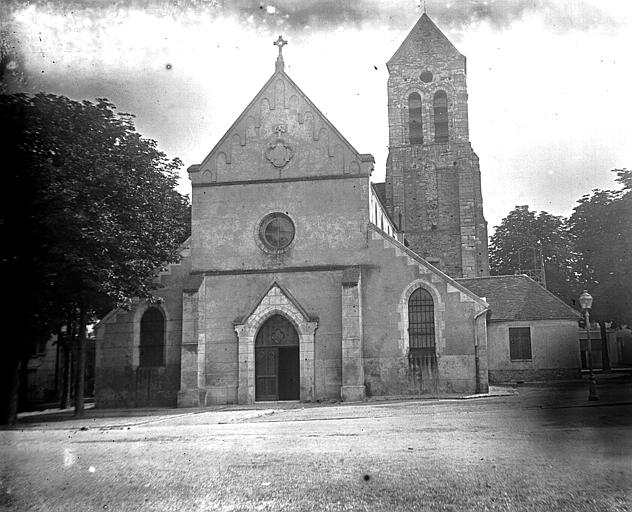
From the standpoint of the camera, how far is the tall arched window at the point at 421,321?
26.1m

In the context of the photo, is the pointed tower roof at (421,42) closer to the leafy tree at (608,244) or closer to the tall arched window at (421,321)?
the leafy tree at (608,244)

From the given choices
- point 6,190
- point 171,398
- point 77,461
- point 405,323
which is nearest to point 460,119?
point 405,323

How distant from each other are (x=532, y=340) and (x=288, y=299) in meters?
19.1

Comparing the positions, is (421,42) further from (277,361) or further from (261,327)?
(277,361)

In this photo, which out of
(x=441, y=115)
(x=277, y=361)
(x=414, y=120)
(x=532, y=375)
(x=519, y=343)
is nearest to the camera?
(x=277, y=361)

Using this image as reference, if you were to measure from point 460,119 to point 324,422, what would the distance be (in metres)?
34.7

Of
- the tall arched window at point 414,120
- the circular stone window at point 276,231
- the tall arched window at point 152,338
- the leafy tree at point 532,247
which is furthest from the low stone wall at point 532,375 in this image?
the tall arched window at point 152,338

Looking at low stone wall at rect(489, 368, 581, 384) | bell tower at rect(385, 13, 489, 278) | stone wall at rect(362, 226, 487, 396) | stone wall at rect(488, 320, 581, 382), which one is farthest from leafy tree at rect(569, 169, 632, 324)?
stone wall at rect(362, 226, 487, 396)

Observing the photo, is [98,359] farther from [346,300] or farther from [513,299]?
[513,299]

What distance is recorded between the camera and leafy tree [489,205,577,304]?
58.3 meters

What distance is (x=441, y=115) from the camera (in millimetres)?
48594

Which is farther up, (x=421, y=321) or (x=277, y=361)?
(x=421, y=321)

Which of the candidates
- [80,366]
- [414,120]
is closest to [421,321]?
[80,366]

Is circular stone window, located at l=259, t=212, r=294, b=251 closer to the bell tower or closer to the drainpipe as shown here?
the drainpipe
